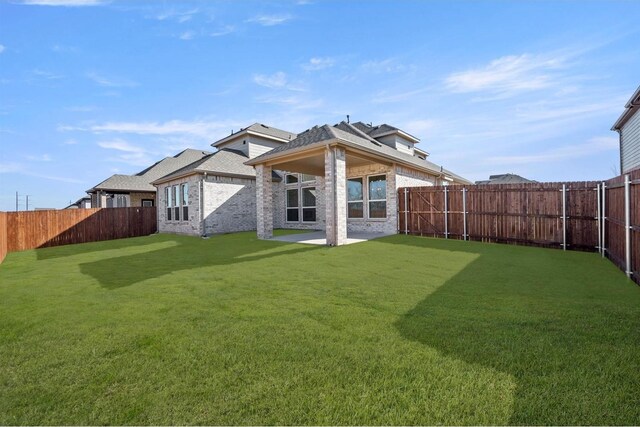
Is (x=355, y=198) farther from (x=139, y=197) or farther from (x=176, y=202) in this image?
(x=139, y=197)

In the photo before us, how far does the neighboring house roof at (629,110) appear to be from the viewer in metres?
10.0

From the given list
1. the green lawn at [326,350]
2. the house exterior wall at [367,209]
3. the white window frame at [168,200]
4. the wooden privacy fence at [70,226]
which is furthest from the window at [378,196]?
the wooden privacy fence at [70,226]

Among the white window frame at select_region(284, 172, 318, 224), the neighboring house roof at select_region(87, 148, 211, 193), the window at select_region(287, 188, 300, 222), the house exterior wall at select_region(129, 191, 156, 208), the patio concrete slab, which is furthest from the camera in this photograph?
the house exterior wall at select_region(129, 191, 156, 208)

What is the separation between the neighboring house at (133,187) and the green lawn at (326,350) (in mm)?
17183

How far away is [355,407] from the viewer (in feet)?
6.33

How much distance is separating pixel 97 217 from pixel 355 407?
59.1ft

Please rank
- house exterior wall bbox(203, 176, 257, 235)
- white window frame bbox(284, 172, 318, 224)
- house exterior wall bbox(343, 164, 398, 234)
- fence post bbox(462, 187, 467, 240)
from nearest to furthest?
fence post bbox(462, 187, 467, 240), house exterior wall bbox(343, 164, 398, 234), house exterior wall bbox(203, 176, 257, 235), white window frame bbox(284, 172, 318, 224)

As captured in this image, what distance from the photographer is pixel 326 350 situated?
8.78 ft

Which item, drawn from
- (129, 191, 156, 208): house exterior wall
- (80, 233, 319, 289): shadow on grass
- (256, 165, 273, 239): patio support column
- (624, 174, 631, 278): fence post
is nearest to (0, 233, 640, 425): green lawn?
(624, 174, 631, 278): fence post

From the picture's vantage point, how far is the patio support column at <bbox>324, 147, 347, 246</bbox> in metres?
9.41

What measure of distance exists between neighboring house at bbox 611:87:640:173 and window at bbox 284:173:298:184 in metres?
15.3

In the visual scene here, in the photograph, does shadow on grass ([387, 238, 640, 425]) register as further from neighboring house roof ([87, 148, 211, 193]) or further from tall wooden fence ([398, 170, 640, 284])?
neighboring house roof ([87, 148, 211, 193])

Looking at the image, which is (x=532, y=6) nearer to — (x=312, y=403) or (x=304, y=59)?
(x=304, y=59)

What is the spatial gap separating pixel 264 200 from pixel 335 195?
3838 millimetres
